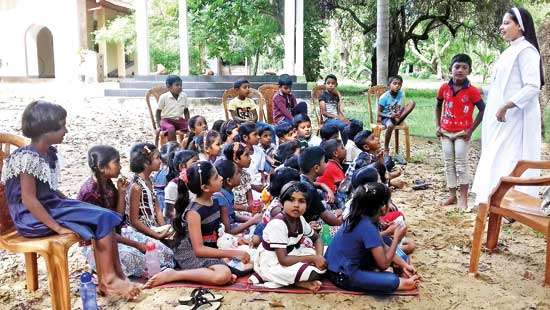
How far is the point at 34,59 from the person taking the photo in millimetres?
20016

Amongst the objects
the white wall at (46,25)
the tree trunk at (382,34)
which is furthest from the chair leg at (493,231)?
the white wall at (46,25)

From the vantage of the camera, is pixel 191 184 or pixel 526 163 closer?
pixel 191 184

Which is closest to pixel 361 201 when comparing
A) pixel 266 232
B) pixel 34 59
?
pixel 266 232

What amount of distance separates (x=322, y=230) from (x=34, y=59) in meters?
19.4

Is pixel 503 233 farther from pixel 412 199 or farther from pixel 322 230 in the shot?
pixel 322 230

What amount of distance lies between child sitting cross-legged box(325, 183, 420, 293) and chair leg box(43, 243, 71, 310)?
5.00ft

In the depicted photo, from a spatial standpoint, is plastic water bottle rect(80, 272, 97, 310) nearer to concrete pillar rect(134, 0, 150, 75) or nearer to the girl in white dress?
the girl in white dress

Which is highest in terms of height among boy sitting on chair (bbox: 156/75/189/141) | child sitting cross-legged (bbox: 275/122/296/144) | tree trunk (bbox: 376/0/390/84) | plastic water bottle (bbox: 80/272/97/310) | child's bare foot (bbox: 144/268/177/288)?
tree trunk (bbox: 376/0/390/84)

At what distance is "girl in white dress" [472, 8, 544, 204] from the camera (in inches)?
161

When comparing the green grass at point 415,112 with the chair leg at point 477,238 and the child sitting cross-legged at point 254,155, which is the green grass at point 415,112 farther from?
the chair leg at point 477,238

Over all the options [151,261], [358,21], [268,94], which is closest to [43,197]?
[151,261]

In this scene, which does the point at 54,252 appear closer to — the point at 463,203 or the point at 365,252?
the point at 365,252

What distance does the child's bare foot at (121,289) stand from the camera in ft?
9.66

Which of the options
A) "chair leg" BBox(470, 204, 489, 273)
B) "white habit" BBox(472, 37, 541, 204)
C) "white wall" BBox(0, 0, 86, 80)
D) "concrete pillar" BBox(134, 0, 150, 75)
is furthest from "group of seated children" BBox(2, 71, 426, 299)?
"white wall" BBox(0, 0, 86, 80)
